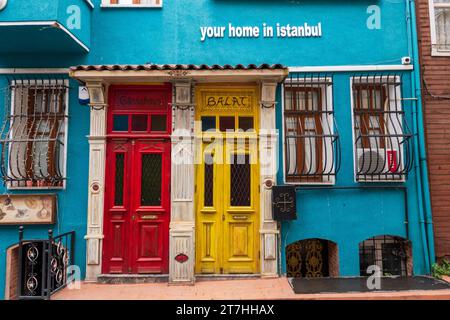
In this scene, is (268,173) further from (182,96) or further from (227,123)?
(182,96)

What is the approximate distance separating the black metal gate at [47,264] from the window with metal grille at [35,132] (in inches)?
47.7

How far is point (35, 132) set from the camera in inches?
273

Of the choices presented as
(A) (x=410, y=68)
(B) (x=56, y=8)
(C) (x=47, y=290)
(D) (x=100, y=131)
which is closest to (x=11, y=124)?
(D) (x=100, y=131)

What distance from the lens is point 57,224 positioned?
268 inches

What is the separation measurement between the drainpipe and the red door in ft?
16.1

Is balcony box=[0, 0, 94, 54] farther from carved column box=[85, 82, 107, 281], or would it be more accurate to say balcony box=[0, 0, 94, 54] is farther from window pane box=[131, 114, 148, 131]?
window pane box=[131, 114, 148, 131]

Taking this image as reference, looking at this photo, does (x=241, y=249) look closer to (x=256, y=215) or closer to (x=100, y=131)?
(x=256, y=215)

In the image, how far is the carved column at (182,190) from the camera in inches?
252

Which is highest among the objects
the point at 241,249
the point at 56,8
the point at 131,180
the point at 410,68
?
the point at 56,8

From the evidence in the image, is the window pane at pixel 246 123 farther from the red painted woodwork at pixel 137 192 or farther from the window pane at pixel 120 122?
the window pane at pixel 120 122

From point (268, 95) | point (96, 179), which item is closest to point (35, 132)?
point (96, 179)

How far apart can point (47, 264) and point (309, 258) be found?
15.8 ft

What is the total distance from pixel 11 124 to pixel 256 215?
511 centimetres

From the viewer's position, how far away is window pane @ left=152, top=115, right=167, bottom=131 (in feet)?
22.9
